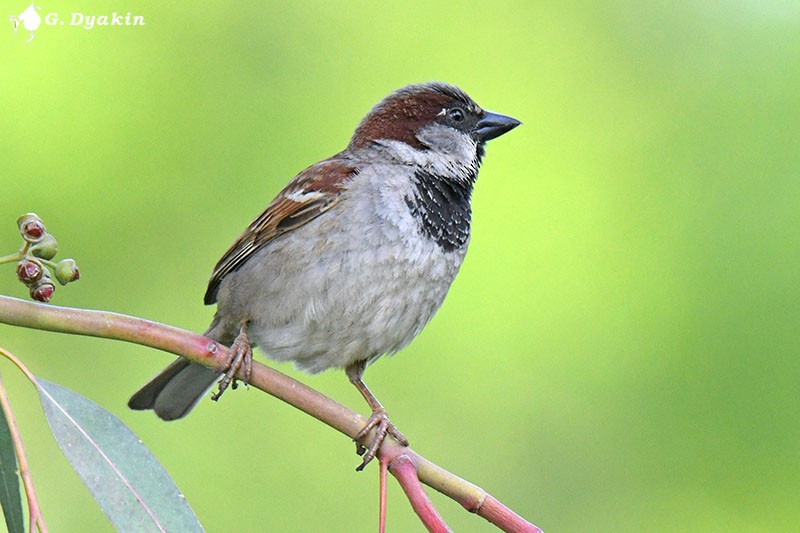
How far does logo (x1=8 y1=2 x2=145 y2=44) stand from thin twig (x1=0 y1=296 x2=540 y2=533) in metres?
2.05

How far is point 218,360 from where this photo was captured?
1761 mm

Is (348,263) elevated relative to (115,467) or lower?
elevated

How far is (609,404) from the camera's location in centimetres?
351

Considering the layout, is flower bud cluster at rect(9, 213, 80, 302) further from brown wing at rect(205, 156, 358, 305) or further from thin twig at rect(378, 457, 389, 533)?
brown wing at rect(205, 156, 358, 305)

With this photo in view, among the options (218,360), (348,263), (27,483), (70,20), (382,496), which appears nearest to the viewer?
(27,483)

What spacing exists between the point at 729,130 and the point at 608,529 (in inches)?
60.3

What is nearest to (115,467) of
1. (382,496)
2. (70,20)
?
(382,496)

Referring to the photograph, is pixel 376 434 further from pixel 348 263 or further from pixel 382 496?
pixel 382 496

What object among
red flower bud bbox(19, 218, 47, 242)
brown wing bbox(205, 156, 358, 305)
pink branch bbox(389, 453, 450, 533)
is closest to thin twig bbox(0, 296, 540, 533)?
pink branch bbox(389, 453, 450, 533)

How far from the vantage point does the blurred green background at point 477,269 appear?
11.5 feet

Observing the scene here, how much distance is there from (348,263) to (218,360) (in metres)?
0.77

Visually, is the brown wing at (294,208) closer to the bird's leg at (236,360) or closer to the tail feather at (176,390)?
the tail feather at (176,390)

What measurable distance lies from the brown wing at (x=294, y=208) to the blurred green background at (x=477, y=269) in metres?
0.83

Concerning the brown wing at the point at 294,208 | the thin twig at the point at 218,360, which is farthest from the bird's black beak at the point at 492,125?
the thin twig at the point at 218,360
